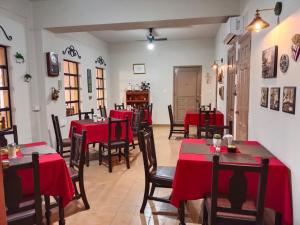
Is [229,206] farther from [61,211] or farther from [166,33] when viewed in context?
[166,33]

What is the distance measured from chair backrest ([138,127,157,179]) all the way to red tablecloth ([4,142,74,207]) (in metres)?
0.79

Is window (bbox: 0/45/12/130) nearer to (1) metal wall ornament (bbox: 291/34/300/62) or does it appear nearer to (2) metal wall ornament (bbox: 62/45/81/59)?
(2) metal wall ornament (bbox: 62/45/81/59)

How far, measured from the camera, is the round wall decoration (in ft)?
6.40

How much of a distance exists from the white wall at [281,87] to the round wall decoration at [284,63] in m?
0.04

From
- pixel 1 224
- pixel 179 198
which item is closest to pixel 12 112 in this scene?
pixel 179 198

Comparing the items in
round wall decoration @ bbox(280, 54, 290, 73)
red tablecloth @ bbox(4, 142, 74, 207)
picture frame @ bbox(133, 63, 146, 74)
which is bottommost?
red tablecloth @ bbox(4, 142, 74, 207)

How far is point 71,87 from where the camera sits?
5980 mm

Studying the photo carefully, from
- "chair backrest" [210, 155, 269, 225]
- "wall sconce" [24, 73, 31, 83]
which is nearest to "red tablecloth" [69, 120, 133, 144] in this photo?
"wall sconce" [24, 73, 31, 83]

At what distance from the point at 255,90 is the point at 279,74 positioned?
786 millimetres

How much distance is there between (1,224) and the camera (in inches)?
30.1

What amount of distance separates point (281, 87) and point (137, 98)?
6.32 meters

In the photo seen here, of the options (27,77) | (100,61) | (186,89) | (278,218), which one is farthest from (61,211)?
(186,89)

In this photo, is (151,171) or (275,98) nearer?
(275,98)

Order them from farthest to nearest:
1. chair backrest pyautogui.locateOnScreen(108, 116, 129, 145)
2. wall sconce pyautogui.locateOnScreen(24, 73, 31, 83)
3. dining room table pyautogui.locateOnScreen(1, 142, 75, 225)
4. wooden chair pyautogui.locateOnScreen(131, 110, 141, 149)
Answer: wooden chair pyautogui.locateOnScreen(131, 110, 141, 149)
wall sconce pyautogui.locateOnScreen(24, 73, 31, 83)
chair backrest pyautogui.locateOnScreen(108, 116, 129, 145)
dining room table pyautogui.locateOnScreen(1, 142, 75, 225)
